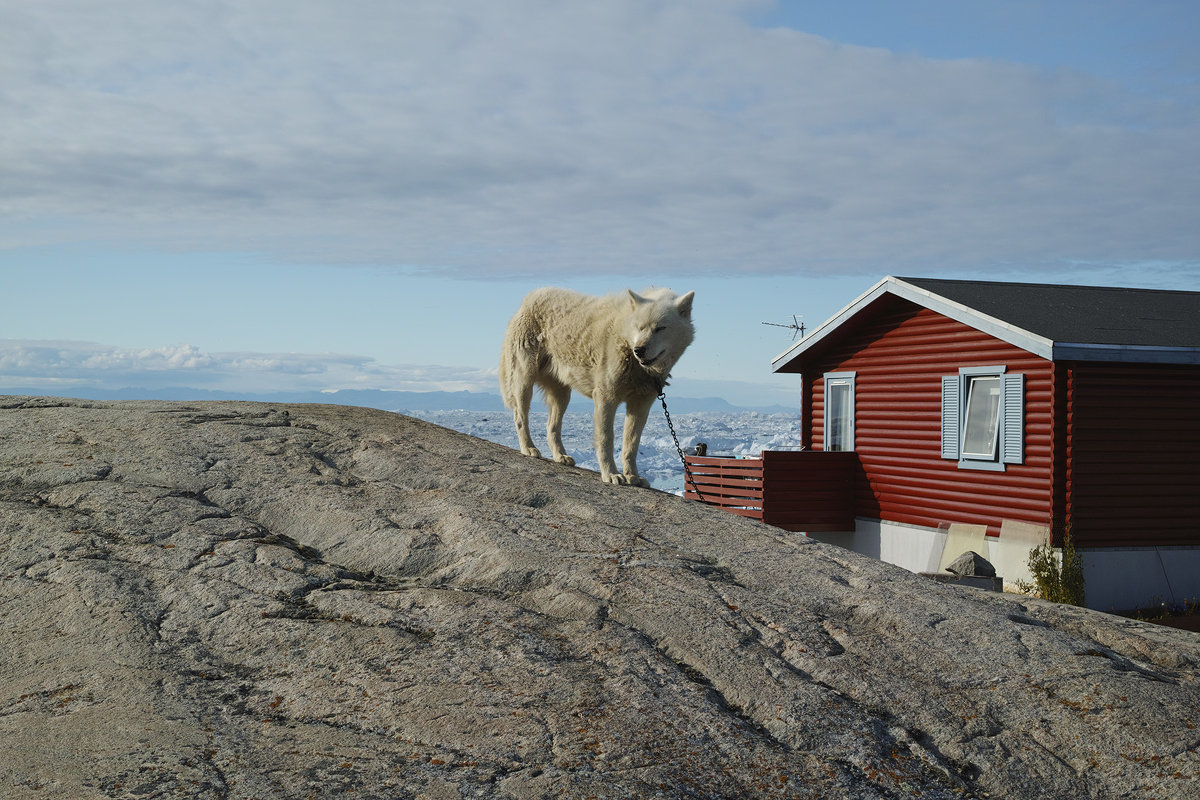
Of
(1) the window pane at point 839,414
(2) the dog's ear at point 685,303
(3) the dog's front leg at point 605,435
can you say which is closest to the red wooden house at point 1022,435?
(1) the window pane at point 839,414

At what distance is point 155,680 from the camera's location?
438 cm

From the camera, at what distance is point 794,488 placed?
16.3m

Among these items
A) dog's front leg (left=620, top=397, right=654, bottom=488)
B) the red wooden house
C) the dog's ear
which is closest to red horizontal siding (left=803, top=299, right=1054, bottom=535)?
the red wooden house

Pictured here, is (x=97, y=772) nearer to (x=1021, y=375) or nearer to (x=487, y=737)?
(x=487, y=737)

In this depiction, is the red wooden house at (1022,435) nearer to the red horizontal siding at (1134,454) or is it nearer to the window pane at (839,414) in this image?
the red horizontal siding at (1134,454)

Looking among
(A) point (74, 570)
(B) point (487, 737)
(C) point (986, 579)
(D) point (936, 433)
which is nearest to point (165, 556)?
(A) point (74, 570)

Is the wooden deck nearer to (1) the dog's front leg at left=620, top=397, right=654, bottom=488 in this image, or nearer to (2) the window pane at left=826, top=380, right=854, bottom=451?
(2) the window pane at left=826, top=380, right=854, bottom=451

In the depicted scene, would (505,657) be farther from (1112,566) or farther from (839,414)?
(839,414)

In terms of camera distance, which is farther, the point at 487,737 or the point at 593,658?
the point at 593,658

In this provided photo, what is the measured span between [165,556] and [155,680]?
1255 mm

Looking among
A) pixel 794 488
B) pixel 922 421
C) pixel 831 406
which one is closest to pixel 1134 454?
pixel 922 421

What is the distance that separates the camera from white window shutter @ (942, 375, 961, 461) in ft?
47.3

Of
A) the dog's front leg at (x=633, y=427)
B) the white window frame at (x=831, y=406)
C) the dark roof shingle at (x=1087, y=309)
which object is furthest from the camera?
the white window frame at (x=831, y=406)

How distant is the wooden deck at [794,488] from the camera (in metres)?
16.2
